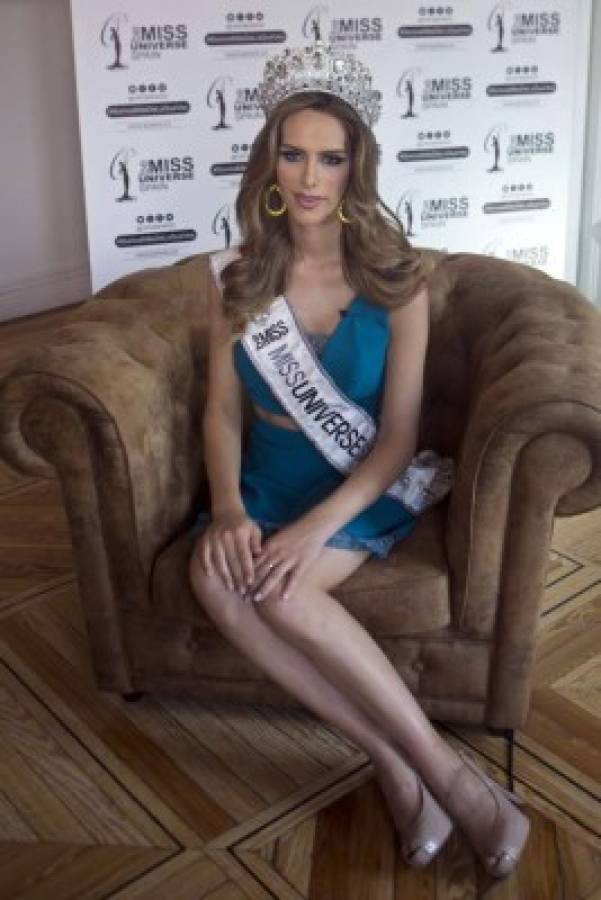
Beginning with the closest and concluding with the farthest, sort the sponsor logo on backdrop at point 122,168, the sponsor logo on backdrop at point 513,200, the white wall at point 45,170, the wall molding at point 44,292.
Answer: the sponsor logo on backdrop at point 122,168
the sponsor logo on backdrop at point 513,200
the white wall at point 45,170
the wall molding at point 44,292

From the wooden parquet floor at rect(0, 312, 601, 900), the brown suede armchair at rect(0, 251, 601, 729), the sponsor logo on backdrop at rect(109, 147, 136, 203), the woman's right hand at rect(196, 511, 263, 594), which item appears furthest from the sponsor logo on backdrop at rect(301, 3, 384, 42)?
the woman's right hand at rect(196, 511, 263, 594)

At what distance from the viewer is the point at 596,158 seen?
3637 millimetres

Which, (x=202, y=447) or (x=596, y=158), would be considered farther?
(x=596, y=158)

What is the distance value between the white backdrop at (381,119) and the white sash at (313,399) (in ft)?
5.05

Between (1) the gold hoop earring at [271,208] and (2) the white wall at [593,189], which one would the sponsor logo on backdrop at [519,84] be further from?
(1) the gold hoop earring at [271,208]

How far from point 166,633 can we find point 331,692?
13.1 inches

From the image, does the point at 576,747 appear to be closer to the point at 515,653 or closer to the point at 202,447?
the point at 515,653

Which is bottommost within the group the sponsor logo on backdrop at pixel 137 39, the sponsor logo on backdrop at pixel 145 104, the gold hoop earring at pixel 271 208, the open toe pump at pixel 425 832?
the open toe pump at pixel 425 832

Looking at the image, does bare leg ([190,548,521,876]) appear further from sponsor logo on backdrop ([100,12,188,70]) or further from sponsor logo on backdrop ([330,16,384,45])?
sponsor logo on backdrop ([330,16,384,45])

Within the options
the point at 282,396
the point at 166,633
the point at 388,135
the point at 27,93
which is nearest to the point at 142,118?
the point at 388,135

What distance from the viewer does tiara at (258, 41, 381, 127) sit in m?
1.59

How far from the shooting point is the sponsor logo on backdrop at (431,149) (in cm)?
329

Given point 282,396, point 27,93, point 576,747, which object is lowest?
point 576,747

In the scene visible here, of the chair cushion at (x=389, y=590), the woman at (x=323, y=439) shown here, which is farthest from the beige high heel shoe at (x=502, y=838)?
the chair cushion at (x=389, y=590)
